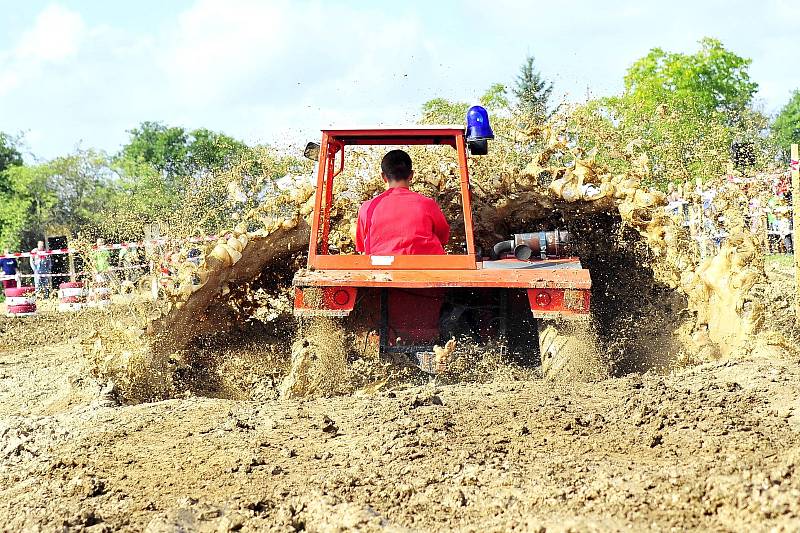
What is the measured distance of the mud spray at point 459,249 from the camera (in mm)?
6609

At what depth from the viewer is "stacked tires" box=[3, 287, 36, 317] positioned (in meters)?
16.2

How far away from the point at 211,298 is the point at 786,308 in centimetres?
548

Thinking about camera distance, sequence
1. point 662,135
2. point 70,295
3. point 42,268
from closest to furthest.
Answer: point 662,135
point 70,295
point 42,268

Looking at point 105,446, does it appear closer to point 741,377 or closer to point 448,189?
point 741,377

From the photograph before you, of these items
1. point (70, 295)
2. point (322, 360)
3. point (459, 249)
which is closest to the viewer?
point (322, 360)

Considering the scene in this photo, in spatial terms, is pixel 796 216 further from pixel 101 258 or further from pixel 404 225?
pixel 101 258

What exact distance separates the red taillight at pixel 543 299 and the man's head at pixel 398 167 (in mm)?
1379

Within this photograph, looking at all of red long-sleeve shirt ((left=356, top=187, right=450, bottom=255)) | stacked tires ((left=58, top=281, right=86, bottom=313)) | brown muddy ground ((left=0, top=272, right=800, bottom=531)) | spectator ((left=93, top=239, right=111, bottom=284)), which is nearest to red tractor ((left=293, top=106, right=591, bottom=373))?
red long-sleeve shirt ((left=356, top=187, right=450, bottom=255))

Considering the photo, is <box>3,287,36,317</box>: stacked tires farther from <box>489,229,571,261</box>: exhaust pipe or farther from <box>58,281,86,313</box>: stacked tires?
<box>489,229,571,261</box>: exhaust pipe

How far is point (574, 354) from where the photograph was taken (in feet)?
20.3

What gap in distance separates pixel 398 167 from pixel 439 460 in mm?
3228

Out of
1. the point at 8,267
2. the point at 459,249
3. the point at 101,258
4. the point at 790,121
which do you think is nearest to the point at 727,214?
the point at 459,249

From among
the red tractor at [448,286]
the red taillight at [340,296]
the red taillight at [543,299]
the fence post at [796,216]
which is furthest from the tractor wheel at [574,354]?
the fence post at [796,216]

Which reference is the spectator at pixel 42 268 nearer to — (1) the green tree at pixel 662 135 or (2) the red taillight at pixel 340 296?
(1) the green tree at pixel 662 135
